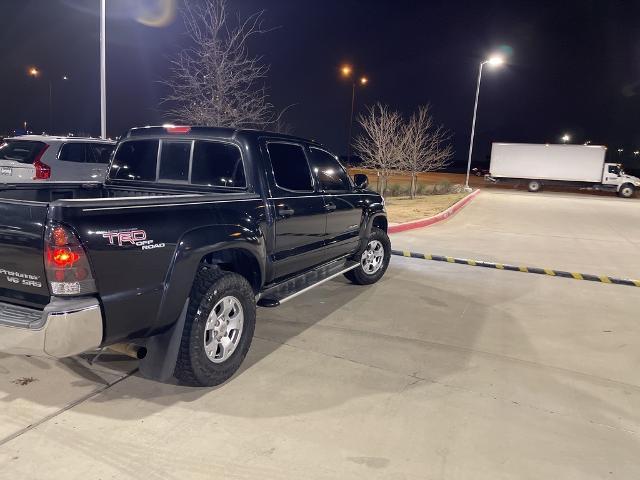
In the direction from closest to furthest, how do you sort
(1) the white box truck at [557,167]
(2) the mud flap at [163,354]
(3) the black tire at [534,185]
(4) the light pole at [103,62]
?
1. (2) the mud flap at [163,354]
2. (4) the light pole at [103,62]
3. (1) the white box truck at [557,167]
4. (3) the black tire at [534,185]

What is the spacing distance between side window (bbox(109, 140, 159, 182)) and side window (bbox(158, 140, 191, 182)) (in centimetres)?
9

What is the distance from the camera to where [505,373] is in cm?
446

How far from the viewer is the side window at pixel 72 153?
10.1m

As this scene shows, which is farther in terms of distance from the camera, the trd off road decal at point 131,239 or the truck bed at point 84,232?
the trd off road decal at point 131,239

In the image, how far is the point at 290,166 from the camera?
511 cm

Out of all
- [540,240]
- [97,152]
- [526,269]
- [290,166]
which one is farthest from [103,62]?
[540,240]

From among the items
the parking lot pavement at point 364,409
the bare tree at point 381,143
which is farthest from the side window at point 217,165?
the bare tree at point 381,143

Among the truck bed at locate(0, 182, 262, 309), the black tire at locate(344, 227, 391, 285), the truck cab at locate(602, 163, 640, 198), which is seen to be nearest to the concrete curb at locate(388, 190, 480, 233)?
the black tire at locate(344, 227, 391, 285)

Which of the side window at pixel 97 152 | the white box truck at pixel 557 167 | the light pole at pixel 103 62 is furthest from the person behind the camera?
the white box truck at pixel 557 167

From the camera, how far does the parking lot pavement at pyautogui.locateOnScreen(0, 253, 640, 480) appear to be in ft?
9.95

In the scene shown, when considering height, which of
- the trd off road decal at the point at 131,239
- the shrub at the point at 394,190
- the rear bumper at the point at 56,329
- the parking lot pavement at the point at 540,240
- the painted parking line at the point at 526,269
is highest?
the trd off road decal at the point at 131,239

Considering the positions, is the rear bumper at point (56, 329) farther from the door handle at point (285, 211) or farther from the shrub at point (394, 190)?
the shrub at point (394, 190)

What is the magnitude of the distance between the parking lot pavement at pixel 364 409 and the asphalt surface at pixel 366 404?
12 millimetres

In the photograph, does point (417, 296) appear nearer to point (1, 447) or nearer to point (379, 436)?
point (379, 436)
